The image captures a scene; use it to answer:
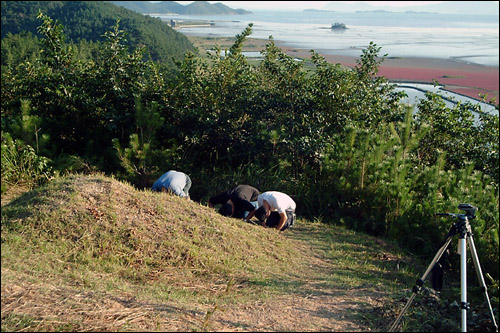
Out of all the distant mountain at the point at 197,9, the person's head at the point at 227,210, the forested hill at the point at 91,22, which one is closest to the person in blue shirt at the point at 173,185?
the person's head at the point at 227,210

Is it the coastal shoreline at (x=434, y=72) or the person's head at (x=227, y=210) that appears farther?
the coastal shoreline at (x=434, y=72)

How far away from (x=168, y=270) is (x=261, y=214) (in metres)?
2.75

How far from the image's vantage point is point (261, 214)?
7660 millimetres

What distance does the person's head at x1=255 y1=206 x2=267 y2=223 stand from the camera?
7.64m

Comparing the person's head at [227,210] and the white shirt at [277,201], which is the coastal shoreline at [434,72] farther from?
the person's head at [227,210]

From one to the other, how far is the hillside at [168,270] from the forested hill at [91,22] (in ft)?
131

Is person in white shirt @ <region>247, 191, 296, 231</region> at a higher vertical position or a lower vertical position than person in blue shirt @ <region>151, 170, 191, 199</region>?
lower

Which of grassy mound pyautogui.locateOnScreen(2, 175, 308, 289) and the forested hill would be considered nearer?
grassy mound pyautogui.locateOnScreen(2, 175, 308, 289)

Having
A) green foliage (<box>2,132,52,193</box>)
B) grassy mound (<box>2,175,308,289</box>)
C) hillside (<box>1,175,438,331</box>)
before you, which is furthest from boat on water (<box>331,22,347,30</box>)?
grassy mound (<box>2,175,308,289</box>)

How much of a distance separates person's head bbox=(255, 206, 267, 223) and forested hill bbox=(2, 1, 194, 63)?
38888 millimetres

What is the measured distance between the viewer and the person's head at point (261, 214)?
25.1ft

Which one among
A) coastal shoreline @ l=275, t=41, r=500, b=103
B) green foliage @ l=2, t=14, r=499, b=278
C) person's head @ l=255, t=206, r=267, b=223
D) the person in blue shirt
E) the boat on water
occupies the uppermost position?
the boat on water

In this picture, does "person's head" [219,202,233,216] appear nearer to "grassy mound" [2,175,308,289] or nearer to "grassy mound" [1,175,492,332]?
"grassy mound" [1,175,492,332]

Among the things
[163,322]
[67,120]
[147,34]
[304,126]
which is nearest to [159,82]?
[67,120]
